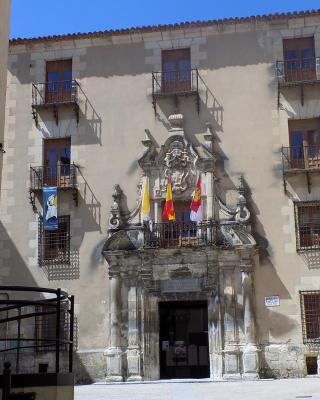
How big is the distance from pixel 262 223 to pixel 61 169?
20.6ft

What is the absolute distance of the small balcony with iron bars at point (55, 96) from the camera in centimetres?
2033

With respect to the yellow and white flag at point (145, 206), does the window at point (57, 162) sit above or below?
above

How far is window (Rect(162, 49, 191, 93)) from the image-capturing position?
787 inches

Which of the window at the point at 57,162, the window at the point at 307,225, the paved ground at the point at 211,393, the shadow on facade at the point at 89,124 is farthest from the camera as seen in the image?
the shadow on facade at the point at 89,124

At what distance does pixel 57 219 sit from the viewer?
1970 centimetres

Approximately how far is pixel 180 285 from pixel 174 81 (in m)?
6.18

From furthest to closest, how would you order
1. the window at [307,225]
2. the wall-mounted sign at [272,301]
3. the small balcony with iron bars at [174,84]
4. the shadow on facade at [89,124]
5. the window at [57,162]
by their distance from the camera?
the shadow on facade at [89,124] < the window at [57,162] < the small balcony with iron bars at [174,84] < the window at [307,225] < the wall-mounted sign at [272,301]

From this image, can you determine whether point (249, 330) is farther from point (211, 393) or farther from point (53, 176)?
point (53, 176)

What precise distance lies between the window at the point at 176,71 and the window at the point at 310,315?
7032 mm

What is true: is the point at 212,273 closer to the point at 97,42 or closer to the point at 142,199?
the point at 142,199

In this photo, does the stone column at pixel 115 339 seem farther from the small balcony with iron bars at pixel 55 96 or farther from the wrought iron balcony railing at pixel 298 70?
the wrought iron balcony railing at pixel 298 70

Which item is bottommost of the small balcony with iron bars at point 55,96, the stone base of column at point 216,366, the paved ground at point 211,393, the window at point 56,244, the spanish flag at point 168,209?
the paved ground at point 211,393

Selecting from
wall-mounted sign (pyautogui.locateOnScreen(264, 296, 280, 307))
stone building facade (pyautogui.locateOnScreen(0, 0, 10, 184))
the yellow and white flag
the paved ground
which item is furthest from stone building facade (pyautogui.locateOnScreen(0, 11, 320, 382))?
stone building facade (pyautogui.locateOnScreen(0, 0, 10, 184))

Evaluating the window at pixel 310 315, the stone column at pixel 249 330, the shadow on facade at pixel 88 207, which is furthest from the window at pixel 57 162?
the window at pixel 310 315
